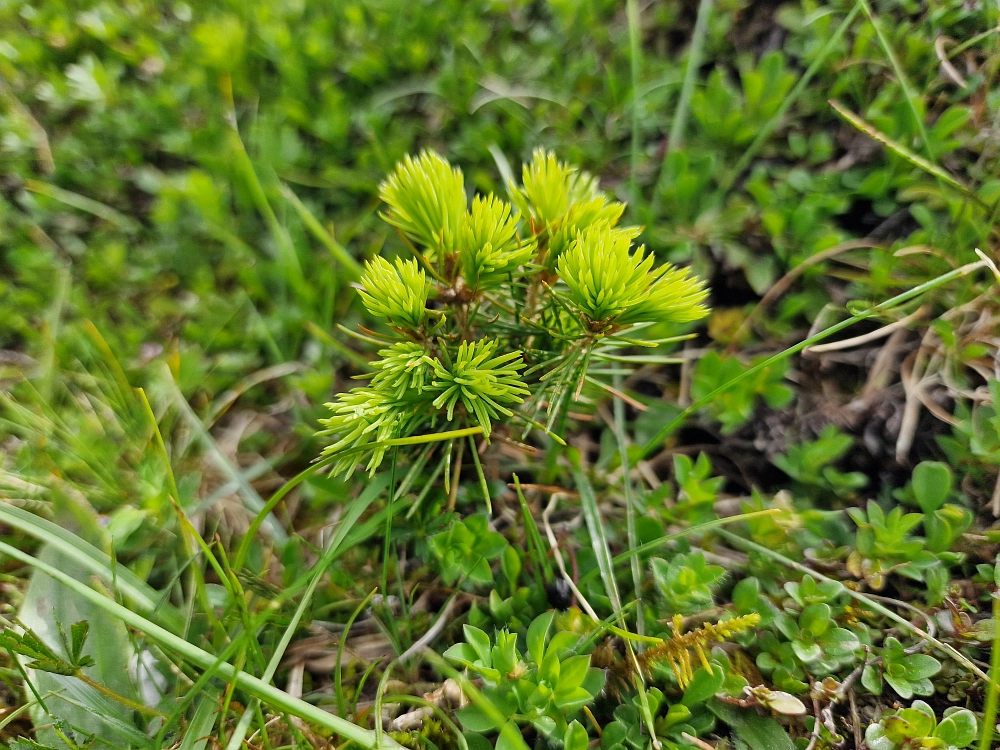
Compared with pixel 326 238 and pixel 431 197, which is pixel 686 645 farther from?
pixel 326 238

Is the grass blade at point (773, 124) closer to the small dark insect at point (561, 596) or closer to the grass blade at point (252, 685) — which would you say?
the small dark insect at point (561, 596)

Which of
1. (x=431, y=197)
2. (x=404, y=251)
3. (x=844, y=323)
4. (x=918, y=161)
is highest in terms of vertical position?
(x=404, y=251)

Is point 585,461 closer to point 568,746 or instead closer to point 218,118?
point 568,746

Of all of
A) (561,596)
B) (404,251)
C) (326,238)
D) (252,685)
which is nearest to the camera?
(252,685)

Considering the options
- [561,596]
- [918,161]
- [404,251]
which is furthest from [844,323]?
[404,251]

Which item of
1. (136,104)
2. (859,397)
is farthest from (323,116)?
(859,397)

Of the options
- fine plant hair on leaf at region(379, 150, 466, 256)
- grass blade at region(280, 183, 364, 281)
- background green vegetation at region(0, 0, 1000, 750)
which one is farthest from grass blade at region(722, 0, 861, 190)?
grass blade at region(280, 183, 364, 281)

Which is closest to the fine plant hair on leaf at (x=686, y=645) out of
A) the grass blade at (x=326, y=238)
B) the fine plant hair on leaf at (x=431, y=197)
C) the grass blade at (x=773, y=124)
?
the fine plant hair on leaf at (x=431, y=197)
